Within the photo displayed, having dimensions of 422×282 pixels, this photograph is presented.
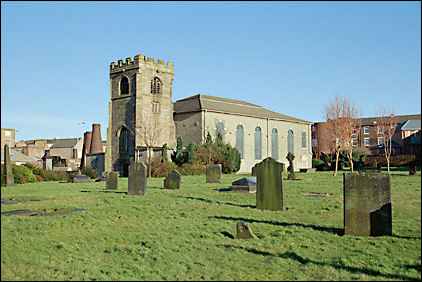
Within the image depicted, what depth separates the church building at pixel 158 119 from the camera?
51719 mm

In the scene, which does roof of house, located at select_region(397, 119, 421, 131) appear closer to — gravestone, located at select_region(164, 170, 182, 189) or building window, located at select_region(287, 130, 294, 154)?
building window, located at select_region(287, 130, 294, 154)

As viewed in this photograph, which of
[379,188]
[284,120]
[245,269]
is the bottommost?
[245,269]

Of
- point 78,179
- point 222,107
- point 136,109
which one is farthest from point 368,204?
point 222,107

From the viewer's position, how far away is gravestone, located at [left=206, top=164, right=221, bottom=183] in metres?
25.4

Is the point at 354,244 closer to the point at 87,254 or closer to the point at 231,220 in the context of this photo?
the point at 231,220

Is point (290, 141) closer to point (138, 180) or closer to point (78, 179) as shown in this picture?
point (78, 179)

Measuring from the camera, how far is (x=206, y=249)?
7637 millimetres

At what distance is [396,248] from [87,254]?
5806mm

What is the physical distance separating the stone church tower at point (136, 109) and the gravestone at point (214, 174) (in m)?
25.9

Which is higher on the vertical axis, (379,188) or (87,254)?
(379,188)

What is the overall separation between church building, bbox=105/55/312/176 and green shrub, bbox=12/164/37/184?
2123cm

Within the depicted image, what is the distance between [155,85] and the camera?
5328 centimetres

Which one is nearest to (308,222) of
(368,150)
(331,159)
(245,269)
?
(245,269)

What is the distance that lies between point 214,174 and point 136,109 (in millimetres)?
28494
